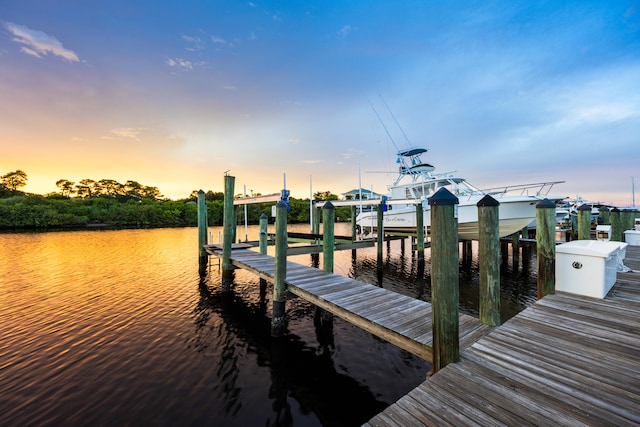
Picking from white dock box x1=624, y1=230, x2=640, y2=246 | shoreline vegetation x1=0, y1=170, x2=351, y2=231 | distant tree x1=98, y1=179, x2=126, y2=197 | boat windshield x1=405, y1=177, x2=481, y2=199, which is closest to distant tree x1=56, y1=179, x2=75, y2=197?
shoreline vegetation x1=0, y1=170, x2=351, y2=231

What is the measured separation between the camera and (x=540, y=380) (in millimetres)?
2299

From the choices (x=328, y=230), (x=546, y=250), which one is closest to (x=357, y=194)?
(x=328, y=230)

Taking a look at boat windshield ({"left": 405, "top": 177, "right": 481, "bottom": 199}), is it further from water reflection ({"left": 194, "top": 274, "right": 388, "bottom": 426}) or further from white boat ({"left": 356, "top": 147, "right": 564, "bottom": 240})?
water reflection ({"left": 194, "top": 274, "right": 388, "bottom": 426})

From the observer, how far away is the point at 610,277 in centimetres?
478

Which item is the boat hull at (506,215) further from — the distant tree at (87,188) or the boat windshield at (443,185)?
the distant tree at (87,188)

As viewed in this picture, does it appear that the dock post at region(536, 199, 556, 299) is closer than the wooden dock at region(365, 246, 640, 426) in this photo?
No

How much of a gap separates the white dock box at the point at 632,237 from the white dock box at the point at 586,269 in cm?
831

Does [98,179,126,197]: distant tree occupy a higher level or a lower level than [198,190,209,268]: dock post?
higher

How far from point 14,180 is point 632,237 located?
410ft

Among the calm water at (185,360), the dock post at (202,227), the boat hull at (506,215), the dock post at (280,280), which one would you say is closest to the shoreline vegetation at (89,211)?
the dock post at (202,227)

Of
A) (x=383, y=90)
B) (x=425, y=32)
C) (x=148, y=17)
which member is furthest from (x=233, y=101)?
(x=425, y=32)

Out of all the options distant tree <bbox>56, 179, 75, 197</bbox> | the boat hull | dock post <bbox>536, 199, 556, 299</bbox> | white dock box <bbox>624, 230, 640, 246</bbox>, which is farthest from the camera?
distant tree <bbox>56, 179, 75, 197</bbox>

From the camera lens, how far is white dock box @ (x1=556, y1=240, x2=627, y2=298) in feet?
14.3

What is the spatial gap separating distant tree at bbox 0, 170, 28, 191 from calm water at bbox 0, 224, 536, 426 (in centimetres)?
10076
